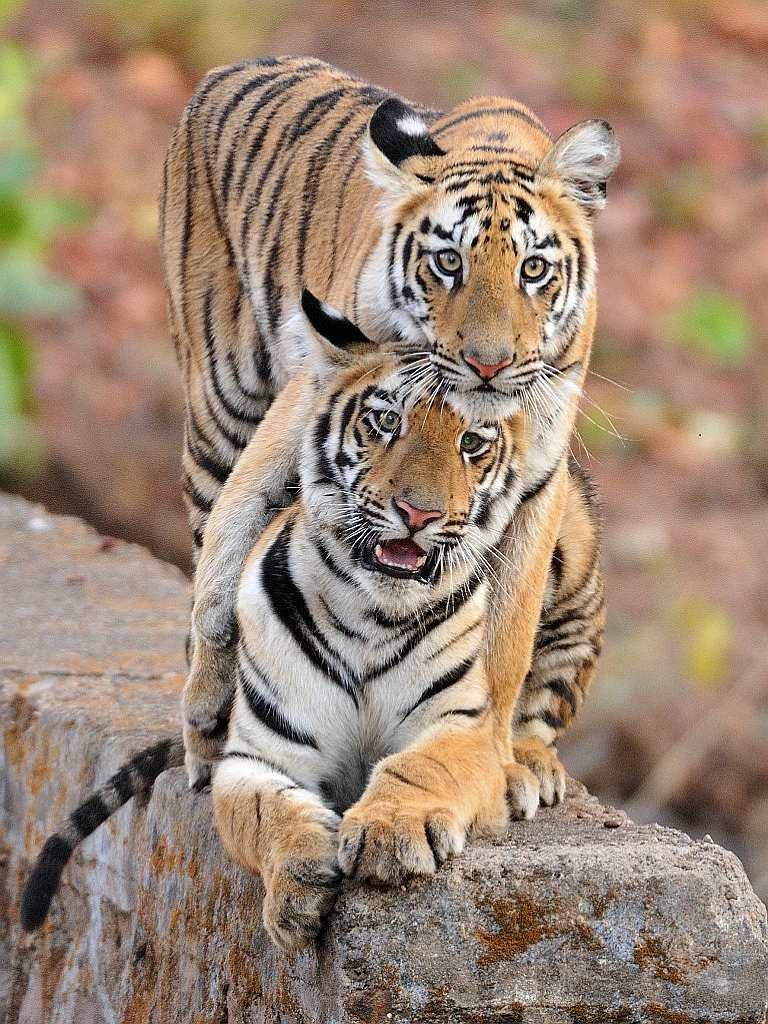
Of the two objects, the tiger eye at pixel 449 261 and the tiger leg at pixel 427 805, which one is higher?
the tiger eye at pixel 449 261

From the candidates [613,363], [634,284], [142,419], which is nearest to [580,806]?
[142,419]

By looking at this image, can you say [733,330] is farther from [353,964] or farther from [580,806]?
[353,964]

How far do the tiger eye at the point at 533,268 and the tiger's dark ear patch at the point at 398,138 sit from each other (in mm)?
379

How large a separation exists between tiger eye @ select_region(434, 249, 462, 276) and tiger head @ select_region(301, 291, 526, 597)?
0.20 meters

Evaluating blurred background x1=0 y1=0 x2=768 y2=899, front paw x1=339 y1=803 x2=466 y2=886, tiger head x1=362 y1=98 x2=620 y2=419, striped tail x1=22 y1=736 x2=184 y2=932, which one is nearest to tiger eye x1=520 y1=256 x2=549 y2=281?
tiger head x1=362 y1=98 x2=620 y2=419

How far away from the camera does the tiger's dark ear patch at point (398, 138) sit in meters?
3.53

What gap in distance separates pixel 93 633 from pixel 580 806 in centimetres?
188

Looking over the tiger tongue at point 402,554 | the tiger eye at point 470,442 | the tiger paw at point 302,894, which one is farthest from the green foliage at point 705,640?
the tiger paw at point 302,894

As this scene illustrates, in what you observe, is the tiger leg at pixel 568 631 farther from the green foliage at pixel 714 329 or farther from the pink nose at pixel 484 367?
the green foliage at pixel 714 329

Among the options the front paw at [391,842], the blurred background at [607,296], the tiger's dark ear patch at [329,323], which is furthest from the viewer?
the blurred background at [607,296]

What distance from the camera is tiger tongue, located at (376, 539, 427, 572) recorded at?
2.96 metres

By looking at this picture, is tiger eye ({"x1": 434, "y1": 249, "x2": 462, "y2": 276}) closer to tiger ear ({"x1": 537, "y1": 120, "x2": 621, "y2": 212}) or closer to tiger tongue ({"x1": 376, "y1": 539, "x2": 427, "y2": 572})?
tiger ear ({"x1": 537, "y1": 120, "x2": 621, "y2": 212})

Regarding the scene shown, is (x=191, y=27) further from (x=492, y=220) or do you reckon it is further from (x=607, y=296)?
(x=492, y=220)

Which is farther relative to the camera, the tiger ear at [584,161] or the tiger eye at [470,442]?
the tiger ear at [584,161]
